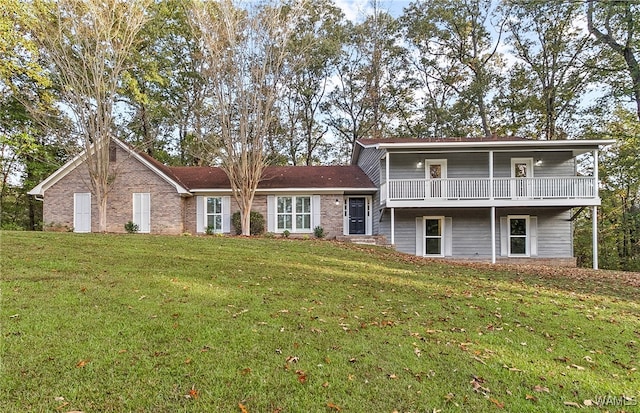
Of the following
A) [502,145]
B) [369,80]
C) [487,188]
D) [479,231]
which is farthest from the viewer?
[369,80]

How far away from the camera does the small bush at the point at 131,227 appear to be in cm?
1636

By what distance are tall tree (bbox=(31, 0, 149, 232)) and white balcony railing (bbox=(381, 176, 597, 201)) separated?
1217cm

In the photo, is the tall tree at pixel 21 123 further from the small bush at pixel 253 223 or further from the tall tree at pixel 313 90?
the tall tree at pixel 313 90

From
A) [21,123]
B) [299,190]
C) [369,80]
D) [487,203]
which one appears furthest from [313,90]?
[21,123]

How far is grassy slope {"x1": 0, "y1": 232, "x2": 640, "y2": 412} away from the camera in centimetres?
319

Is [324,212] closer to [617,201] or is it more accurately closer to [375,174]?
[375,174]

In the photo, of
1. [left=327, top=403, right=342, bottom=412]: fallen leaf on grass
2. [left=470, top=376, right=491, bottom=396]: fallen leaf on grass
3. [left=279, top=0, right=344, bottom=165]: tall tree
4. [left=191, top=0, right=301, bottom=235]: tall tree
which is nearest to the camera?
[left=327, top=403, right=342, bottom=412]: fallen leaf on grass

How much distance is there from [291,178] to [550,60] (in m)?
19.6

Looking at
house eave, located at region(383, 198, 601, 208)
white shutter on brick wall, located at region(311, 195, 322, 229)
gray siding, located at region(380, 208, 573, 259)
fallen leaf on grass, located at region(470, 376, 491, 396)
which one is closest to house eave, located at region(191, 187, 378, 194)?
white shutter on brick wall, located at region(311, 195, 322, 229)

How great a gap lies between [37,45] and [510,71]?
2715cm

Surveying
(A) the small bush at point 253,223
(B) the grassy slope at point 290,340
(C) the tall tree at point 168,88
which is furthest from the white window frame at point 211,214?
(B) the grassy slope at point 290,340

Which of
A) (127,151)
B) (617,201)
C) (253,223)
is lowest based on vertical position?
(253,223)

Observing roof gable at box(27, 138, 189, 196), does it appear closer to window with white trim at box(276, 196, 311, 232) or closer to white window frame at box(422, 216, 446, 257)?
window with white trim at box(276, 196, 311, 232)

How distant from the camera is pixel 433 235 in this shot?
16719mm
